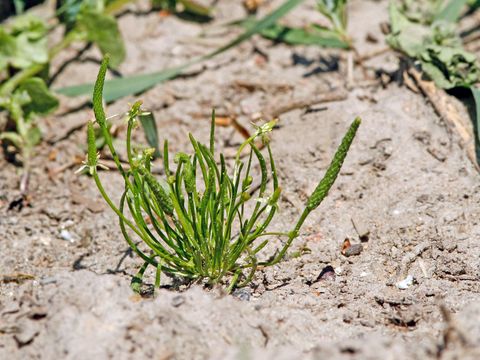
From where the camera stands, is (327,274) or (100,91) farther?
(327,274)

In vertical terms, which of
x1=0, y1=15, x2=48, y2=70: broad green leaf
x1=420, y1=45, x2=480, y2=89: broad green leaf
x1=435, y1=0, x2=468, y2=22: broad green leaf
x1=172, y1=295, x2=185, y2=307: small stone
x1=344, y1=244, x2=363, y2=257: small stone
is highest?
x1=435, y1=0, x2=468, y2=22: broad green leaf

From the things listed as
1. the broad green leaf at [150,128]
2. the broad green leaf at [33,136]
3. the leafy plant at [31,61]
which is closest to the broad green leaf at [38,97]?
the leafy plant at [31,61]

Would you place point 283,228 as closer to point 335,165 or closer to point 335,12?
point 335,165

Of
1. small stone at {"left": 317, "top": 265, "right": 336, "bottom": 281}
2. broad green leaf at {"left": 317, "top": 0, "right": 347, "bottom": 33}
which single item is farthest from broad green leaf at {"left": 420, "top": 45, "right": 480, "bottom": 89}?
small stone at {"left": 317, "top": 265, "right": 336, "bottom": 281}

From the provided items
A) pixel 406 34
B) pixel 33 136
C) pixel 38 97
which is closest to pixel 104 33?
pixel 38 97

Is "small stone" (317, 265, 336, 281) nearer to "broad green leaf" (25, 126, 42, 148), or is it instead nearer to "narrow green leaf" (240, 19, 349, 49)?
"narrow green leaf" (240, 19, 349, 49)
